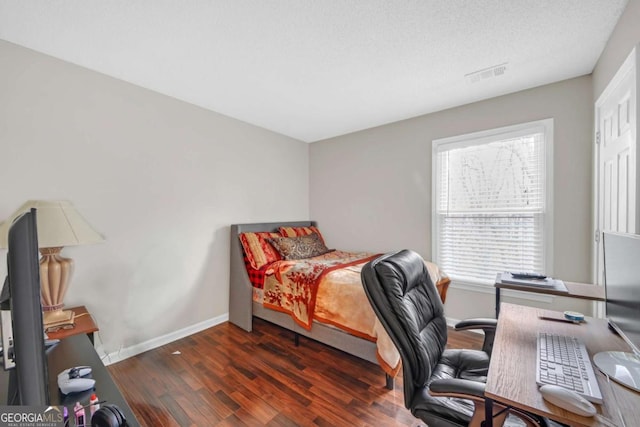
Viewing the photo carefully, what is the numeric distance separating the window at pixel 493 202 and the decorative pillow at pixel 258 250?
1908 millimetres

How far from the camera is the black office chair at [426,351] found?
1.04 metres

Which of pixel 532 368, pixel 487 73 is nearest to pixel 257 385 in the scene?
pixel 532 368

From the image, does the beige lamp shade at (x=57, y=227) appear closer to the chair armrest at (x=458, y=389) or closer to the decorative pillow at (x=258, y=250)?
the decorative pillow at (x=258, y=250)

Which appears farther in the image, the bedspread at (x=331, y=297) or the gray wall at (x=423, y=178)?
the gray wall at (x=423, y=178)

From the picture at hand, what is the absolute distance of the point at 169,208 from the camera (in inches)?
107

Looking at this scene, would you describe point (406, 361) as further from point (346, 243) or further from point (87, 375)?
point (346, 243)

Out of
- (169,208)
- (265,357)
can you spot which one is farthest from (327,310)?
(169,208)

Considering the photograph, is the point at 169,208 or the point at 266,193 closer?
the point at 169,208

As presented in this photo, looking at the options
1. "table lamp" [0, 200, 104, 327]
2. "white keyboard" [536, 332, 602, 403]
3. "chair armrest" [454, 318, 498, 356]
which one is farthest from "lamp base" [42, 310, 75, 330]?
"white keyboard" [536, 332, 602, 403]

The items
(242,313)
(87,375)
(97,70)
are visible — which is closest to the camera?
(87,375)

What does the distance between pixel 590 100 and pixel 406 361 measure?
9.06 ft

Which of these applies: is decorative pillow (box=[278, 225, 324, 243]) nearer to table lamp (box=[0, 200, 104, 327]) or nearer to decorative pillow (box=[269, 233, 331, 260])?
decorative pillow (box=[269, 233, 331, 260])

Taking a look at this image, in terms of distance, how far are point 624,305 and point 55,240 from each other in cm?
274

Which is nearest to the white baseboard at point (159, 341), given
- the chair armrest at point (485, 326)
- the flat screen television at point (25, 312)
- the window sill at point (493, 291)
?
the flat screen television at point (25, 312)
